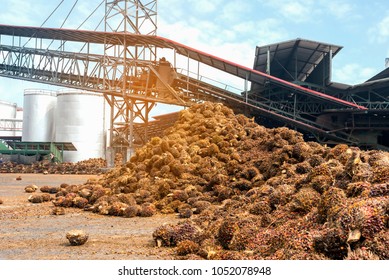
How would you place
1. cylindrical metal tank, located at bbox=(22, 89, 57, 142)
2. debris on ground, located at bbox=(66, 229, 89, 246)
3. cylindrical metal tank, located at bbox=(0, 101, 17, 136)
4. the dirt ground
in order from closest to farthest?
the dirt ground → debris on ground, located at bbox=(66, 229, 89, 246) → cylindrical metal tank, located at bbox=(22, 89, 57, 142) → cylindrical metal tank, located at bbox=(0, 101, 17, 136)

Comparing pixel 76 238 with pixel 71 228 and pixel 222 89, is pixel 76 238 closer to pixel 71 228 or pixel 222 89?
pixel 71 228

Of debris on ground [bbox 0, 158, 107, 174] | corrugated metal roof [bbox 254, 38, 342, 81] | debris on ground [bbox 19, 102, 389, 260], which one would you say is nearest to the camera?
debris on ground [bbox 19, 102, 389, 260]

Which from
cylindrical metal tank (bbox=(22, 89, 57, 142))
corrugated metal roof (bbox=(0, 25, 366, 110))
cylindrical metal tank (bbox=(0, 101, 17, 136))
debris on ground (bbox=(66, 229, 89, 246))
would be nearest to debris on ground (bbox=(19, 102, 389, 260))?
debris on ground (bbox=(66, 229, 89, 246))

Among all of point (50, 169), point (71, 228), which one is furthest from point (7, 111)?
point (71, 228)

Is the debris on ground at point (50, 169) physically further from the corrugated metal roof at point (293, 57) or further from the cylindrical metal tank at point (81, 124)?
the corrugated metal roof at point (293, 57)

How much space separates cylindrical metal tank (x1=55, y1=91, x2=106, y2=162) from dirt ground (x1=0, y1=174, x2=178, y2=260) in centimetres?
3169

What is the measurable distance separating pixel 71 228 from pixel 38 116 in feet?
149

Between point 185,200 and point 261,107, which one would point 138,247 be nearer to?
point 185,200

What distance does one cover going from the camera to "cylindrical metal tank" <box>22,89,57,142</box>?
50062 millimetres

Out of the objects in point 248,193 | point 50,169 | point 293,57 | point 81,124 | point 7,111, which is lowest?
point 50,169

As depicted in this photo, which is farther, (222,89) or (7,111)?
(7,111)

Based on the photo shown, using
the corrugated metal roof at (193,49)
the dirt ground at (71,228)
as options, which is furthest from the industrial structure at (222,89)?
the dirt ground at (71,228)

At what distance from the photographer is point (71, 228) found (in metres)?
10.1

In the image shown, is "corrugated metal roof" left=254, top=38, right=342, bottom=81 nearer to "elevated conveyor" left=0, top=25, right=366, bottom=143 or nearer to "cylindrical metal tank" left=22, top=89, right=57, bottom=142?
"elevated conveyor" left=0, top=25, right=366, bottom=143
